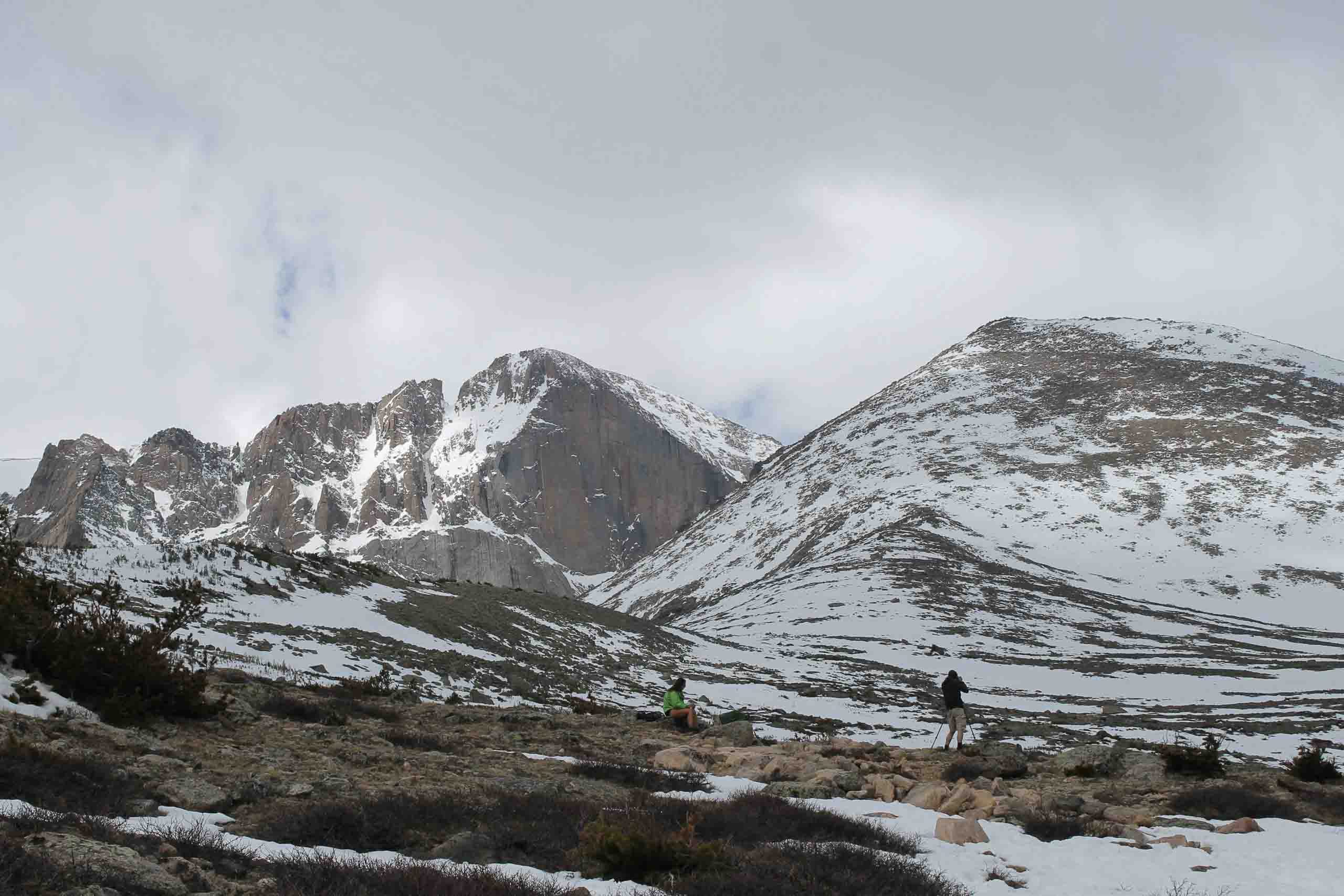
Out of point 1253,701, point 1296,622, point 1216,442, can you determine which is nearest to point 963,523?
point 1296,622

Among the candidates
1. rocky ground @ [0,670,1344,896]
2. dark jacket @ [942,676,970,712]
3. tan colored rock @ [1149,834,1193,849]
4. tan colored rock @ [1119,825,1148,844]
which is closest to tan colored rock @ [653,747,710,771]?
rocky ground @ [0,670,1344,896]

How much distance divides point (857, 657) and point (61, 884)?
2210 inches

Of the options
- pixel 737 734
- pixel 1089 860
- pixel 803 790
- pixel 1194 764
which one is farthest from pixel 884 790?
pixel 1194 764

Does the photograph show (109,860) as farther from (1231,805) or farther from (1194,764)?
(1194,764)

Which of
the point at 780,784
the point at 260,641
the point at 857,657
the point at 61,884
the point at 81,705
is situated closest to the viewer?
the point at 61,884

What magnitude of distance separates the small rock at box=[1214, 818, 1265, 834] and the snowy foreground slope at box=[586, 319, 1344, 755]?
2147cm

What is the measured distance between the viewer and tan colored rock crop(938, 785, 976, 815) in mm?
11672

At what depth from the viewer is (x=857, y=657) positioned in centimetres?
5756

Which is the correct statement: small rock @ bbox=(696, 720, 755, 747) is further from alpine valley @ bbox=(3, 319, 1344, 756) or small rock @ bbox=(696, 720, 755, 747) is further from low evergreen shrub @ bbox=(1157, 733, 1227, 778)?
low evergreen shrub @ bbox=(1157, 733, 1227, 778)

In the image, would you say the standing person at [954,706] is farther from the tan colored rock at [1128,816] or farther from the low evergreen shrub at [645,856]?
the low evergreen shrub at [645,856]

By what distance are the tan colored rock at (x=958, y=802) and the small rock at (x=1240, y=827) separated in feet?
9.50

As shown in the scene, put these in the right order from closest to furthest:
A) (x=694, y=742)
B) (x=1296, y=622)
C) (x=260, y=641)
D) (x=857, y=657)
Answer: (x=694, y=742) → (x=260, y=641) → (x=857, y=657) → (x=1296, y=622)

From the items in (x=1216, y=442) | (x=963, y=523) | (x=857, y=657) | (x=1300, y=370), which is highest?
(x=1300, y=370)

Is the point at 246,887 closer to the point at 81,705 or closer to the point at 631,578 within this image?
the point at 81,705
